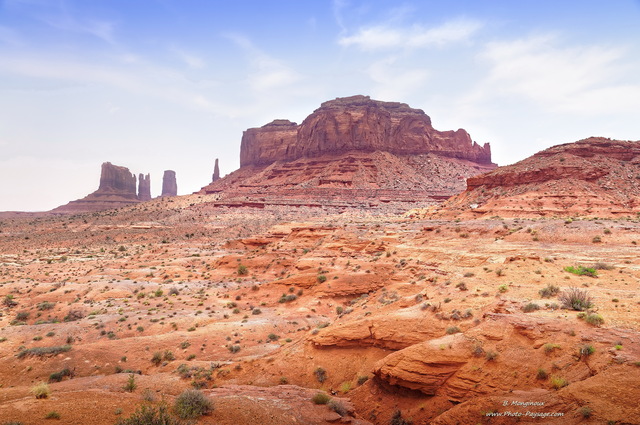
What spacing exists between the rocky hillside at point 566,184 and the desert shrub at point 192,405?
30637 mm

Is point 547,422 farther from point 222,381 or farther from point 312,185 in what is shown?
point 312,185

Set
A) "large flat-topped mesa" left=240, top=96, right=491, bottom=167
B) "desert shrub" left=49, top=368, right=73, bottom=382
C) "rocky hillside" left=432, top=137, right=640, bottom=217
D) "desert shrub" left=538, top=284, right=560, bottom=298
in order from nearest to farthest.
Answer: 1. "desert shrub" left=538, top=284, right=560, bottom=298
2. "desert shrub" left=49, top=368, right=73, bottom=382
3. "rocky hillside" left=432, top=137, right=640, bottom=217
4. "large flat-topped mesa" left=240, top=96, right=491, bottom=167

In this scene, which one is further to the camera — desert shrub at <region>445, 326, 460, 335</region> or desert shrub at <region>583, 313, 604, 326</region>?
desert shrub at <region>445, 326, 460, 335</region>

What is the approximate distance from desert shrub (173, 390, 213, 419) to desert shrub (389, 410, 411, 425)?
4.49 m

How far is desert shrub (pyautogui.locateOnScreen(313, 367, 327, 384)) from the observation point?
11.6 metres

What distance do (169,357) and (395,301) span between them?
31.8ft

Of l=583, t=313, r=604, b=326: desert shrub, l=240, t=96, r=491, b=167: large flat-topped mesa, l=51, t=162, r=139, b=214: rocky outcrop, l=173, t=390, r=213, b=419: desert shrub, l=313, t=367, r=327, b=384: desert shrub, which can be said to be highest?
l=240, t=96, r=491, b=167: large flat-topped mesa

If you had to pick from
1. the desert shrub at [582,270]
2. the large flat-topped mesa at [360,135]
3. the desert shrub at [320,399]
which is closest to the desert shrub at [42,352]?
the desert shrub at [320,399]

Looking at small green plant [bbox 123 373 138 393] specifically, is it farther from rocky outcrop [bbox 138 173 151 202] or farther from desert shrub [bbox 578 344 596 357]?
rocky outcrop [bbox 138 173 151 202]

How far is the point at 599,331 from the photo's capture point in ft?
26.4

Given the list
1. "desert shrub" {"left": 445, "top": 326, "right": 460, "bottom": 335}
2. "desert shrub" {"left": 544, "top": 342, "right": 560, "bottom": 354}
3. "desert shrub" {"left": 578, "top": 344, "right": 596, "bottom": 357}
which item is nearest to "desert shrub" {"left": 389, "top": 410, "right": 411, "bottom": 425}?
"desert shrub" {"left": 445, "top": 326, "right": 460, "bottom": 335}

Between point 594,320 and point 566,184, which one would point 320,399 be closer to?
point 594,320

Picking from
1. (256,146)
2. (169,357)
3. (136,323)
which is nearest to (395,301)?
(169,357)

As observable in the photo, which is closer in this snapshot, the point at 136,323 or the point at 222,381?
the point at 222,381
